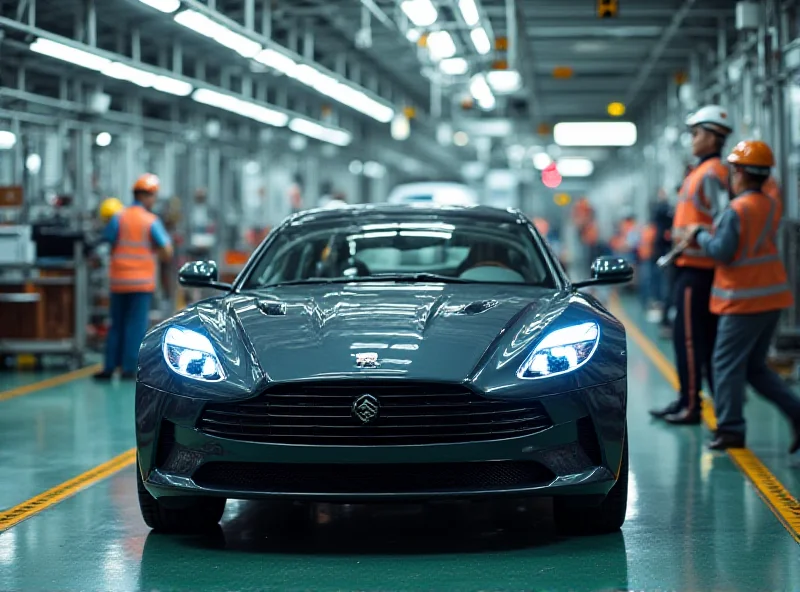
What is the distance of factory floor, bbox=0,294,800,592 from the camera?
441 centimetres

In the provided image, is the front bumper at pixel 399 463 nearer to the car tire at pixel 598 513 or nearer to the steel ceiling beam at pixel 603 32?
the car tire at pixel 598 513

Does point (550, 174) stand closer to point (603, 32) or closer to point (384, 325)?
point (603, 32)

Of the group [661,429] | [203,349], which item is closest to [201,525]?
[203,349]

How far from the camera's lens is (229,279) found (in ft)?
63.0

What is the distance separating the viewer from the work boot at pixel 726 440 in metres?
7.48

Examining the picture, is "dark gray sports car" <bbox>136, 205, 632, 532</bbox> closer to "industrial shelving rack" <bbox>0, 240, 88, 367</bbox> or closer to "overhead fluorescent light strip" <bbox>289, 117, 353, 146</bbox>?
"industrial shelving rack" <bbox>0, 240, 88, 367</bbox>

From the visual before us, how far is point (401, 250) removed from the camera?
20.1ft

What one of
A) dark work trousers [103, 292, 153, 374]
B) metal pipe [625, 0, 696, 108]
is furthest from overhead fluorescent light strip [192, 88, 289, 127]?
metal pipe [625, 0, 696, 108]

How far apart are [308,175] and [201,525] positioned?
82.2 feet

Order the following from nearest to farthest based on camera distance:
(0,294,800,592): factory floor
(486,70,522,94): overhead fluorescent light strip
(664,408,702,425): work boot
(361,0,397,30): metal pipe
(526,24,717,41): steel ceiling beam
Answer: (0,294,800,592): factory floor, (664,408,702,425): work boot, (361,0,397,30): metal pipe, (486,70,522,94): overhead fluorescent light strip, (526,24,717,41): steel ceiling beam

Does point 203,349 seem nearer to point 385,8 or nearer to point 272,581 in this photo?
point 272,581

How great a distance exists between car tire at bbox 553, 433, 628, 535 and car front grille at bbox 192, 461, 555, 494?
1.53ft

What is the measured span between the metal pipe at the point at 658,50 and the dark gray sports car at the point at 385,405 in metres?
12.4

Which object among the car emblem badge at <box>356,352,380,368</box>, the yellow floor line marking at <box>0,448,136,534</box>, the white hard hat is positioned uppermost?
the white hard hat
